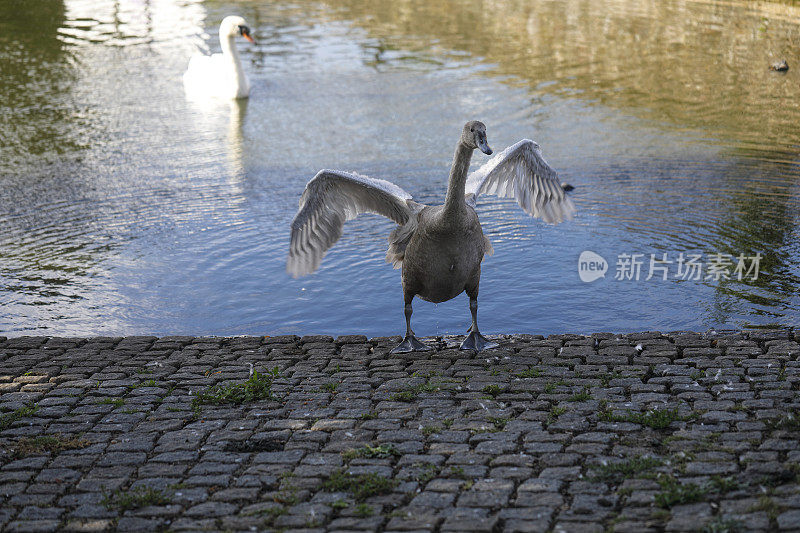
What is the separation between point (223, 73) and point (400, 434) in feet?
39.4

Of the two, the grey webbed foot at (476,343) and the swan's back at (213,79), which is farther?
the swan's back at (213,79)

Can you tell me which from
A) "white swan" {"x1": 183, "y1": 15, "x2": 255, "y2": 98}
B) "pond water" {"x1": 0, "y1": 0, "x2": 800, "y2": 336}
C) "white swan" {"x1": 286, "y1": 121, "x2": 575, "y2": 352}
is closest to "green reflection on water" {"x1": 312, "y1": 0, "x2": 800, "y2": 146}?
"pond water" {"x1": 0, "y1": 0, "x2": 800, "y2": 336}

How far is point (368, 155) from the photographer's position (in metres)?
12.9

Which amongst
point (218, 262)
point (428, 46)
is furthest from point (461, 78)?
point (218, 262)

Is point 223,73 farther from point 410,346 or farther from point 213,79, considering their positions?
point 410,346

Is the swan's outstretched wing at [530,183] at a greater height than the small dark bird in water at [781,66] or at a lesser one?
lesser

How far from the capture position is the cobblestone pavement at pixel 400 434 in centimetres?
465

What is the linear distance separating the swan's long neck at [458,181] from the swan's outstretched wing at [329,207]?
0.67m

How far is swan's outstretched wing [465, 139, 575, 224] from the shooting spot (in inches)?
319

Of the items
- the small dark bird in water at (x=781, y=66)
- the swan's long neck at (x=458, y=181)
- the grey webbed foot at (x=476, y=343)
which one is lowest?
the grey webbed foot at (x=476, y=343)

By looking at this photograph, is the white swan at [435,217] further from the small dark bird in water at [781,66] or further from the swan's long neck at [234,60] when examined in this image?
the small dark bird in water at [781,66]

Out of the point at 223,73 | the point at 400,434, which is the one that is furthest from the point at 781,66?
the point at 400,434

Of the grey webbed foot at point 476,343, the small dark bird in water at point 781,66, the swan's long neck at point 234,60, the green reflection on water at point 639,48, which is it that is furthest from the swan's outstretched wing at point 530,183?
the small dark bird in water at point 781,66

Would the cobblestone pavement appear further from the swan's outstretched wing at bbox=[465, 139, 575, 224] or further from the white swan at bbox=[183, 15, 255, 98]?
the white swan at bbox=[183, 15, 255, 98]
